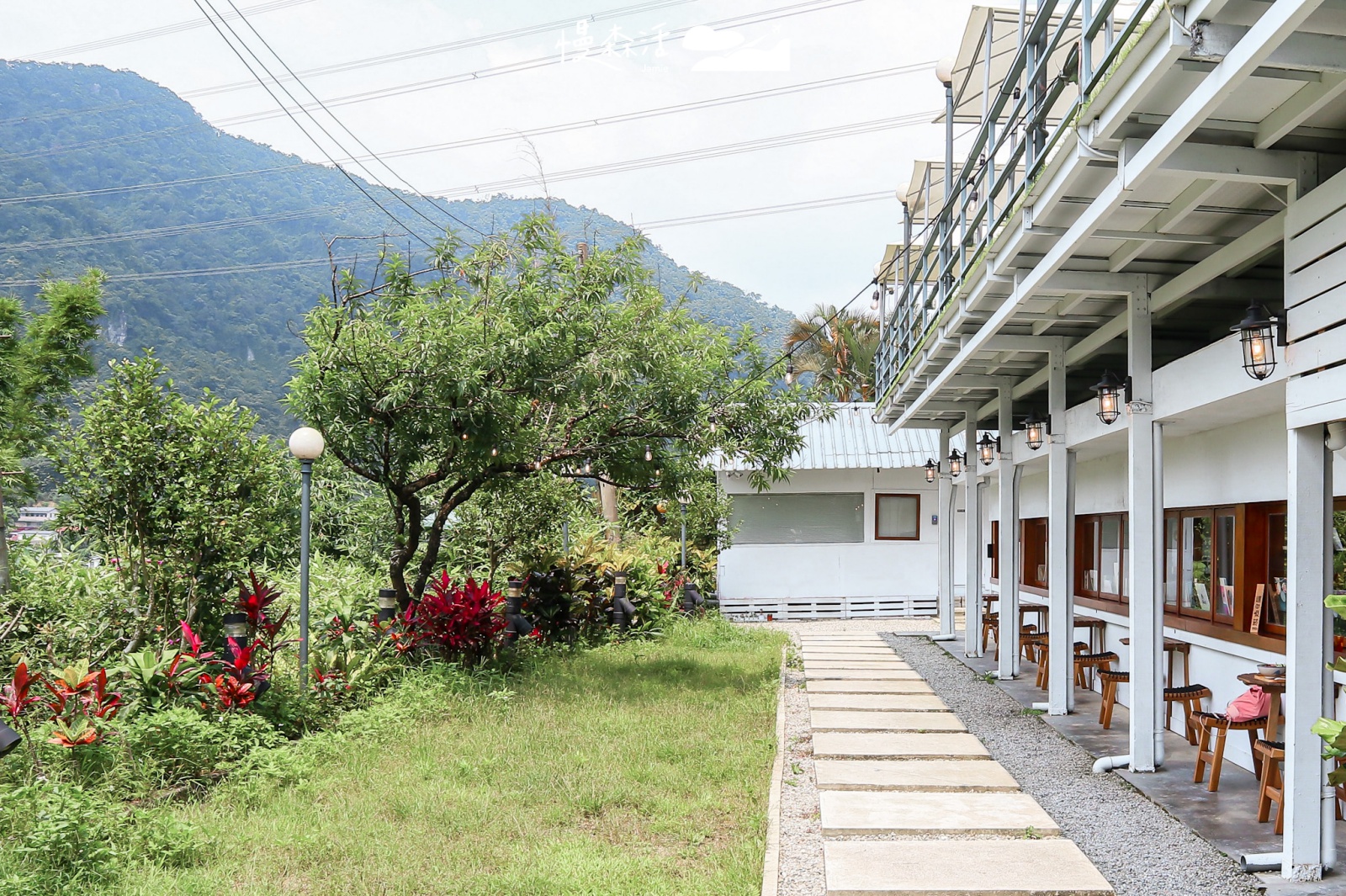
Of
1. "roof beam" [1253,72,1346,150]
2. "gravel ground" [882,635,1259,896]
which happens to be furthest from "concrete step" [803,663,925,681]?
"roof beam" [1253,72,1346,150]

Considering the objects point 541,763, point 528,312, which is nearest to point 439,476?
point 528,312

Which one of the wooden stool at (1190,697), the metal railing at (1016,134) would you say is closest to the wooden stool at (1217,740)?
the wooden stool at (1190,697)

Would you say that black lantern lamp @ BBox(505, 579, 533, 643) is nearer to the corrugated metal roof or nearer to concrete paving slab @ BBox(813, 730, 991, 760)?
concrete paving slab @ BBox(813, 730, 991, 760)

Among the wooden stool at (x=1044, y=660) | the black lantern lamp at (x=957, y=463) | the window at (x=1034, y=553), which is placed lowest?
the wooden stool at (x=1044, y=660)

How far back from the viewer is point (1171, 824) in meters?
5.95

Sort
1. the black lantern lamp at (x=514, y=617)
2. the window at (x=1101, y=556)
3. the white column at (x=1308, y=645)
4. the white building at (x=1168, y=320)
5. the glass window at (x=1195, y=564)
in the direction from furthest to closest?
the black lantern lamp at (x=514, y=617)
the window at (x=1101, y=556)
the glass window at (x=1195, y=564)
the white column at (x=1308, y=645)
the white building at (x=1168, y=320)

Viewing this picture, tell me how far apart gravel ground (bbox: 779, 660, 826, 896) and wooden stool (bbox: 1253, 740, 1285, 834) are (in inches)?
91.8

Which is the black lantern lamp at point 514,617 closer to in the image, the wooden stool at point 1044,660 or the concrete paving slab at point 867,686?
the concrete paving slab at point 867,686

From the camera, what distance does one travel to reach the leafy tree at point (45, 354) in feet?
41.5

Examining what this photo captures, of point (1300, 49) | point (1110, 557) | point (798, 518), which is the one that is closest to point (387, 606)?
point (1110, 557)

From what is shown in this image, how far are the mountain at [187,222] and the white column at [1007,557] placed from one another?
17138 millimetres

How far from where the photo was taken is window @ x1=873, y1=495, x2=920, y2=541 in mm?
21203

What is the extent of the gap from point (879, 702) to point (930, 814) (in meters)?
4.23

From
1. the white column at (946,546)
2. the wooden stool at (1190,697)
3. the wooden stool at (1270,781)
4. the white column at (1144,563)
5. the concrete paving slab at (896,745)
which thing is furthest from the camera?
the white column at (946,546)
